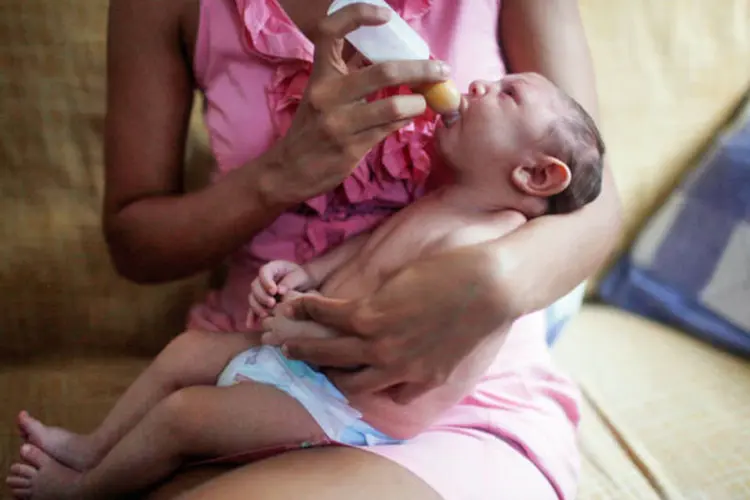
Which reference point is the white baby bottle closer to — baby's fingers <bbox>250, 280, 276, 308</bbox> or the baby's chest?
the baby's chest

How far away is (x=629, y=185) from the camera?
1408 millimetres

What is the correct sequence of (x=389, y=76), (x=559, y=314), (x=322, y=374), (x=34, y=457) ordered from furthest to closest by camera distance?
(x=559, y=314), (x=34, y=457), (x=322, y=374), (x=389, y=76)

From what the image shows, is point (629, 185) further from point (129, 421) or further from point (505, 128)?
point (129, 421)

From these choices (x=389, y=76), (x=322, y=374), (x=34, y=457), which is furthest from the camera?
(x=34, y=457)

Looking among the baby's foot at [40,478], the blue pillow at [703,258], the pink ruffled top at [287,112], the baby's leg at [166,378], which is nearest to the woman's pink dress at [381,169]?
the pink ruffled top at [287,112]

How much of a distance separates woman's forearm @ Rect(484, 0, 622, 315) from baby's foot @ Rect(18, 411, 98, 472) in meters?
0.53

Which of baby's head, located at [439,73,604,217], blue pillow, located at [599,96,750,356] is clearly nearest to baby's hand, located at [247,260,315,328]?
baby's head, located at [439,73,604,217]

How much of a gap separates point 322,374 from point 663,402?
0.60 meters

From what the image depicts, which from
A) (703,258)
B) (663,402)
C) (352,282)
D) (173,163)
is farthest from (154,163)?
(703,258)

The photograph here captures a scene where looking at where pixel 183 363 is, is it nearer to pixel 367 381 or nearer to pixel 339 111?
pixel 367 381

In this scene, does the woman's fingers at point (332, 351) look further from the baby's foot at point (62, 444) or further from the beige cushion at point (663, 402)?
the beige cushion at point (663, 402)

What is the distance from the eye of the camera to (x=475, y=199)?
0.89 meters

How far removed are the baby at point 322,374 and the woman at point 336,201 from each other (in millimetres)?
37

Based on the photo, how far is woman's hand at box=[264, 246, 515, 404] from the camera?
0.71 meters
